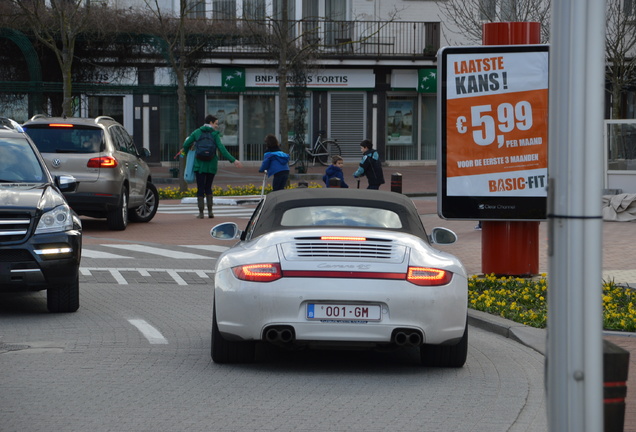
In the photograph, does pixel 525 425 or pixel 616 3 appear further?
pixel 616 3

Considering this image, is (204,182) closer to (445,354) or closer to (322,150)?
(445,354)

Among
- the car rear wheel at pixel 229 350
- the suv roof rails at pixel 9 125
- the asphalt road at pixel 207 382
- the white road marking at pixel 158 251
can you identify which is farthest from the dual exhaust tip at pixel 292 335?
the white road marking at pixel 158 251

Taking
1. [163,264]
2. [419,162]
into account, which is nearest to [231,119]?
[419,162]

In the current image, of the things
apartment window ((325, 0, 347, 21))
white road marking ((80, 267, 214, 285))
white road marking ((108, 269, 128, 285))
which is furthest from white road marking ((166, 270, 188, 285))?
apartment window ((325, 0, 347, 21))

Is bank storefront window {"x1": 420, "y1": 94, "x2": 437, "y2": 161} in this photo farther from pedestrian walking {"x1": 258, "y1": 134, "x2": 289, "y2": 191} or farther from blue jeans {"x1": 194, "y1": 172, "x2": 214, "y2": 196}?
→ pedestrian walking {"x1": 258, "y1": 134, "x2": 289, "y2": 191}

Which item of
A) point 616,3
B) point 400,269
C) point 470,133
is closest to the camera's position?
point 400,269

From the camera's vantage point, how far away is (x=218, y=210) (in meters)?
26.1

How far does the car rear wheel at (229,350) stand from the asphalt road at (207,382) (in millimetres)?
63

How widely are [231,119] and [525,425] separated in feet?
128

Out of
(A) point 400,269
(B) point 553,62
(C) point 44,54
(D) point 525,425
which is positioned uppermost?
(C) point 44,54

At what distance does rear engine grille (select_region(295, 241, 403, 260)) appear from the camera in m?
7.81

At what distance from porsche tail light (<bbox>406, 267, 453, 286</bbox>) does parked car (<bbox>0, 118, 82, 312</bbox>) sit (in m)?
3.94

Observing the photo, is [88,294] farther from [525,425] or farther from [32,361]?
[525,425]

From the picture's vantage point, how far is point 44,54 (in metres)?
39.5
